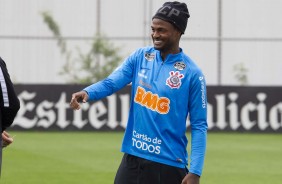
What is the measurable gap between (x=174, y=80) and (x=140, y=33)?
2060 cm

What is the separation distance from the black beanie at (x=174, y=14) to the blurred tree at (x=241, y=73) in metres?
20.1

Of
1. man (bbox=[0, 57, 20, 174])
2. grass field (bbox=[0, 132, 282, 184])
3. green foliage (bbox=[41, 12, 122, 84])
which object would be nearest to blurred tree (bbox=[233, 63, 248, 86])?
grass field (bbox=[0, 132, 282, 184])

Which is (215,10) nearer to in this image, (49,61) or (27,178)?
(49,61)

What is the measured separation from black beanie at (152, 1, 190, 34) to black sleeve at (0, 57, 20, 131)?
121 cm

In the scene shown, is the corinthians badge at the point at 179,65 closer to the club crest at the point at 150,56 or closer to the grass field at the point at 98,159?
the club crest at the point at 150,56

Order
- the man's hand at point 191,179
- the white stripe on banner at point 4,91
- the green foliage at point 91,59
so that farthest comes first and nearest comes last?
1. the green foliage at point 91,59
2. the man's hand at point 191,179
3. the white stripe on banner at point 4,91

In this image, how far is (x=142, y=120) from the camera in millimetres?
6973

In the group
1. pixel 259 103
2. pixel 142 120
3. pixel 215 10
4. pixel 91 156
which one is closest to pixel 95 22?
pixel 215 10

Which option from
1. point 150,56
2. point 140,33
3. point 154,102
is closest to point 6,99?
point 154,102

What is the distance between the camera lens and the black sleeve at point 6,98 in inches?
A: 250

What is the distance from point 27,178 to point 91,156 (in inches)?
154

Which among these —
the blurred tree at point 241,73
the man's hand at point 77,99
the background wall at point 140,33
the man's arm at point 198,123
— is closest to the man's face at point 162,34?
the man's arm at point 198,123

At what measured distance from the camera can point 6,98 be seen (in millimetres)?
6414

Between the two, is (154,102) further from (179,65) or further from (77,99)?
(77,99)
